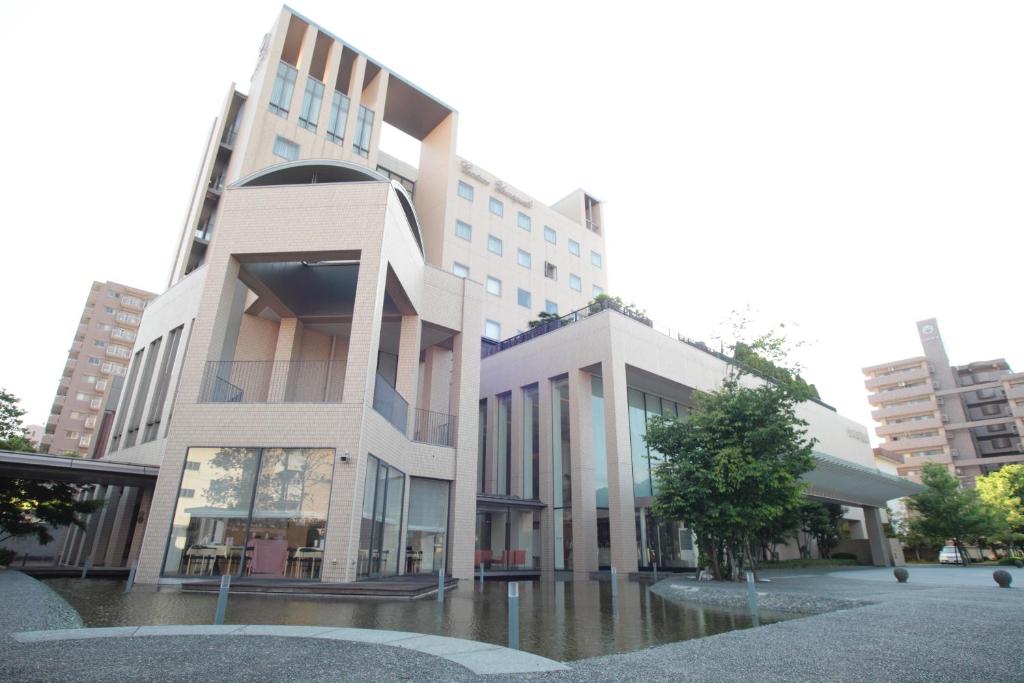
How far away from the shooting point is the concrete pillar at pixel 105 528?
2347cm

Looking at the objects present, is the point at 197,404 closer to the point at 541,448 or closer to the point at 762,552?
the point at 541,448

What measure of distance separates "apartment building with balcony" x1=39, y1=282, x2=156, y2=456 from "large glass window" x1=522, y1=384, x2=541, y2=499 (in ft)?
216

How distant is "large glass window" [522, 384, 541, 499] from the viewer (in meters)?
26.9

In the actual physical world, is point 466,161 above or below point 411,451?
above

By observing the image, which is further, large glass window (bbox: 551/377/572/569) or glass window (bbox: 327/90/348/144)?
glass window (bbox: 327/90/348/144)

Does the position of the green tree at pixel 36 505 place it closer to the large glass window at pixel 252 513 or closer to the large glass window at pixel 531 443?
the large glass window at pixel 252 513

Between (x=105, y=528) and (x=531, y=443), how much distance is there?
18.6 meters

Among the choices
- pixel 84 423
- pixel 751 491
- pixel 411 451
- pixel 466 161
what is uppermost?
pixel 466 161

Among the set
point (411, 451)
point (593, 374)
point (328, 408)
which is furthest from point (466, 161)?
point (328, 408)

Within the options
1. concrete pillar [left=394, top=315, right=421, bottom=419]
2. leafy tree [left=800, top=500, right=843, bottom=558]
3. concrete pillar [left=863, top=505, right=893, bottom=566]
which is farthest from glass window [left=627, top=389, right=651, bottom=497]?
concrete pillar [left=863, top=505, right=893, bottom=566]

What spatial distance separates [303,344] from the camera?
22.0 meters

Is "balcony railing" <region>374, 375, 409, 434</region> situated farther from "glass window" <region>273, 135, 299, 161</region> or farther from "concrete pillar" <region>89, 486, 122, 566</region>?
"glass window" <region>273, 135, 299, 161</region>

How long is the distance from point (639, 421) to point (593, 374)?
3.62 metres

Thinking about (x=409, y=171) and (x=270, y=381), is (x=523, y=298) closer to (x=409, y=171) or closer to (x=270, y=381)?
(x=409, y=171)
